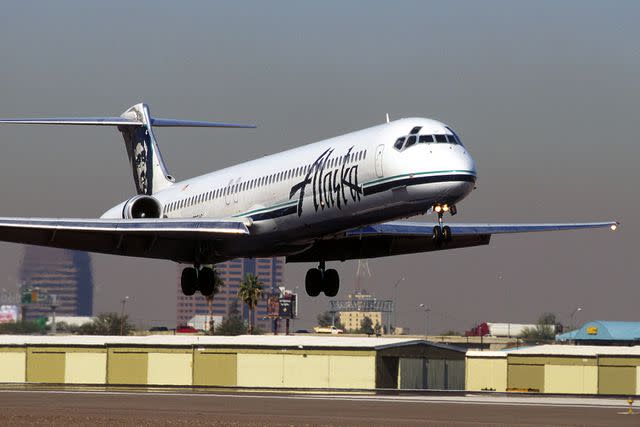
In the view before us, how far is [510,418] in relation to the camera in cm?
4909

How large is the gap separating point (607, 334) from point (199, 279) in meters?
134

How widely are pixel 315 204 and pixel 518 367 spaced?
51.7m

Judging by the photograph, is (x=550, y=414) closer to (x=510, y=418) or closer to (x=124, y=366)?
(x=510, y=418)

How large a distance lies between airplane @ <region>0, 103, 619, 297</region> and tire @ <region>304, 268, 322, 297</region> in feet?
0.13

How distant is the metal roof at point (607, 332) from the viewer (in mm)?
176500

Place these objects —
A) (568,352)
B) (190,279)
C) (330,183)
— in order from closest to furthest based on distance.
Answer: (330,183) < (190,279) < (568,352)

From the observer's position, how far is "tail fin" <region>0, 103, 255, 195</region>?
202 feet

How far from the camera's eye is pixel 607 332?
178625 millimetres

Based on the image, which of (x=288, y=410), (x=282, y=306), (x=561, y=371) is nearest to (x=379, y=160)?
(x=288, y=410)

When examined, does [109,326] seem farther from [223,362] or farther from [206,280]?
[206,280]

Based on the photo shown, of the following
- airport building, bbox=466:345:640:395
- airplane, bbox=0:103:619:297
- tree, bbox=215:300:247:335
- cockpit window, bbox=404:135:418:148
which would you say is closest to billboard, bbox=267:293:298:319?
tree, bbox=215:300:247:335

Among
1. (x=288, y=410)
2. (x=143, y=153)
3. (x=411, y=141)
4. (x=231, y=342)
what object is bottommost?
(x=288, y=410)

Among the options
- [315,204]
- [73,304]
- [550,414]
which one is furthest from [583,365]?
[73,304]

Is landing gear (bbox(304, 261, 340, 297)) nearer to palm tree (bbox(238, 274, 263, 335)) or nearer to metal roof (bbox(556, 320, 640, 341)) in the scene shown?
palm tree (bbox(238, 274, 263, 335))
